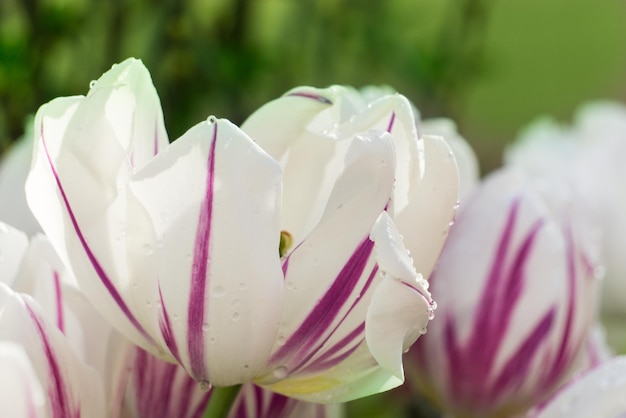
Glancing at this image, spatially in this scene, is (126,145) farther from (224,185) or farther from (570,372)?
(570,372)

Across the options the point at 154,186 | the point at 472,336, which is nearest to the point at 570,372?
the point at 472,336

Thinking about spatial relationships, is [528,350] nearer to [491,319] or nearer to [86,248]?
[491,319]

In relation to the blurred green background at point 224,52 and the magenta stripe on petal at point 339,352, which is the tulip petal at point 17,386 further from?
the blurred green background at point 224,52

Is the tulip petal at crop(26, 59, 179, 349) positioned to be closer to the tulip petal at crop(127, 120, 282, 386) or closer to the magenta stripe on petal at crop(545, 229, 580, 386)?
the tulip petal at crop(127, 120, 282, 386)

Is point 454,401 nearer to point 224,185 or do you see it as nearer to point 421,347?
point 421,347

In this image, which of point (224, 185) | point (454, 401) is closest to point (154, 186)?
point (224, 185)

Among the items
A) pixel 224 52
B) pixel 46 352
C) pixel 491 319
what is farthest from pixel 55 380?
pixel 224 52
